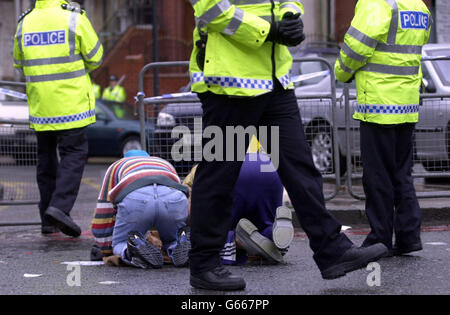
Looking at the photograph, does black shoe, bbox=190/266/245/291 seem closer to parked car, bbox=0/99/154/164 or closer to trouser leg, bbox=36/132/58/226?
trouser leg, bbox=36/132/58/226

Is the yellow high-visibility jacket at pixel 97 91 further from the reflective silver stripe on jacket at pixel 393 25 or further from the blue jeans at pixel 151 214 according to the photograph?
the reflective silver stripe on jacket at pixel 393 25

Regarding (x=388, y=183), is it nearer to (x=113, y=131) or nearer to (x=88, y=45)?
(x=88, y=45)

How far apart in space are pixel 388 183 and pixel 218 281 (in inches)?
64.9

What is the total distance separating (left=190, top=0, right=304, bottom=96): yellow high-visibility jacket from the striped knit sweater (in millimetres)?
1134

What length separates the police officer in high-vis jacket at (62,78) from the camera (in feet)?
22.8

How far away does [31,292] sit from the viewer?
491 cm

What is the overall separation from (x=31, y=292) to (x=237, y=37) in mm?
1763

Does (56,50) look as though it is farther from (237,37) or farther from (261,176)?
(237,37)

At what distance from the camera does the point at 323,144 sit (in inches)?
324

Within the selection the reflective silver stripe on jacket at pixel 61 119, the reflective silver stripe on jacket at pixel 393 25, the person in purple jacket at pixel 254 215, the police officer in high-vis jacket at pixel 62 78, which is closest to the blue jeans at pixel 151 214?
the person in purple jacket at pixel 254 215

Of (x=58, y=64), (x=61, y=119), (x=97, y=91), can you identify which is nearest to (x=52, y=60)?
(x=58, y=64)

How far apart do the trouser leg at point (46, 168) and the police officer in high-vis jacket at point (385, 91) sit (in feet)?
8.33
